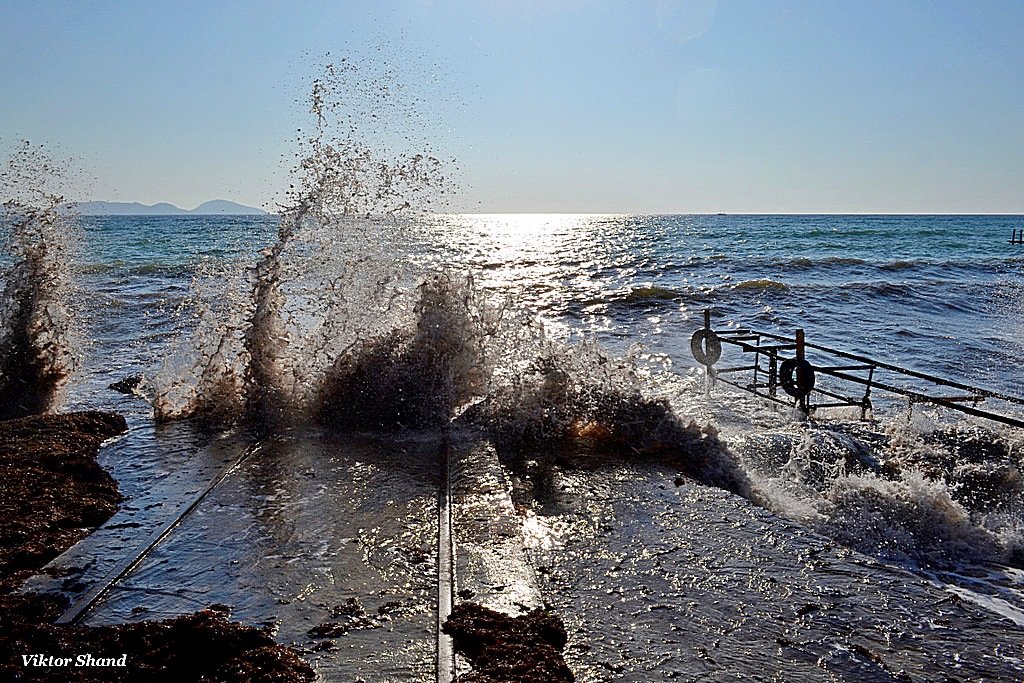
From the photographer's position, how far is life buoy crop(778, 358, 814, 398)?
8.63 m

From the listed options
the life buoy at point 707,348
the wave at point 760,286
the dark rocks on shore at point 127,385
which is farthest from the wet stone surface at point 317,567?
the wave at point 760,286

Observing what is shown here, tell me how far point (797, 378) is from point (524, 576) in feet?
20.8

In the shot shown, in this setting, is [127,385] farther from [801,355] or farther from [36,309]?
[801,355]

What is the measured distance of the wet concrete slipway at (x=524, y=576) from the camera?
304cm

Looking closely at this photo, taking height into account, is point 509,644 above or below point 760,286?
below

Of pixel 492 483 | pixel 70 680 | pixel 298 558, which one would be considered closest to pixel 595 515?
pixel 492 483

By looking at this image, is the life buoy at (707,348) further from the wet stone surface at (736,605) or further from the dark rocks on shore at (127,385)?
the dark rocks on shore at (127,385)

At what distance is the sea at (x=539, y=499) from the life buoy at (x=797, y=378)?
341mm

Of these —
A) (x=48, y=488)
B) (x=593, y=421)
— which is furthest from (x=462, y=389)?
(x=48, y=488)

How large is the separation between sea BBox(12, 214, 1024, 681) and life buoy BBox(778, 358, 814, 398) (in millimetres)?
341

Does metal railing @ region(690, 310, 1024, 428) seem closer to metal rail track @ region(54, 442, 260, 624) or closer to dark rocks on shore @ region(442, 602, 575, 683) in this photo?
dark rocks on shore @ region(442, 602, 575, 683)

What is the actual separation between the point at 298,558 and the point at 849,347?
1317 cm

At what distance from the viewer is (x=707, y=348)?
417 inches

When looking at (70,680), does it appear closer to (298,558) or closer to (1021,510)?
(298,558)
